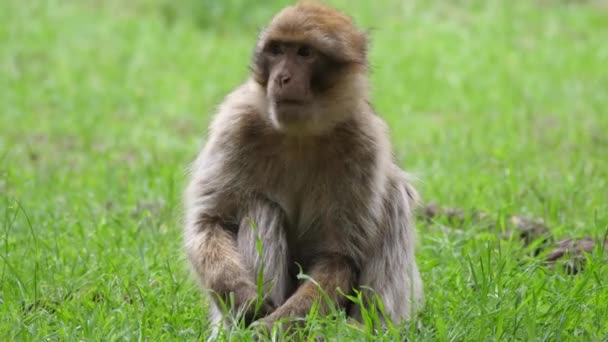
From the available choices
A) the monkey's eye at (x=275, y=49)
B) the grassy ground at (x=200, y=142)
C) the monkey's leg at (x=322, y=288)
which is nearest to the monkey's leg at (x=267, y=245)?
the monkey's leg at (x=322, y=288)

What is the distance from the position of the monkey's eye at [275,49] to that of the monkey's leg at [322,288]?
0.96m

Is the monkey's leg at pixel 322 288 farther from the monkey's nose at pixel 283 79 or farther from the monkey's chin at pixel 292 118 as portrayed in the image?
the monkey's nose at pixel 283 79

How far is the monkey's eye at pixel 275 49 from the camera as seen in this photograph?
488cm

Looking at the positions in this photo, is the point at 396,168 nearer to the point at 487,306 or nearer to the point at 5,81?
the point at 487,306

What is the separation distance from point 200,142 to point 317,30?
4.28 metres

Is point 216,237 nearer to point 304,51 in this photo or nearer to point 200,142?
point 304,51

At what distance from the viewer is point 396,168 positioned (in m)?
5.48

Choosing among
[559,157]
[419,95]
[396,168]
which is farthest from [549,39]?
[396,168]

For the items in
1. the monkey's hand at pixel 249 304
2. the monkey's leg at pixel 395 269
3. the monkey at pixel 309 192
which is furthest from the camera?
the monkey's leg at pixel 395 269

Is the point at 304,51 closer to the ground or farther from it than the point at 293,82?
farther from it

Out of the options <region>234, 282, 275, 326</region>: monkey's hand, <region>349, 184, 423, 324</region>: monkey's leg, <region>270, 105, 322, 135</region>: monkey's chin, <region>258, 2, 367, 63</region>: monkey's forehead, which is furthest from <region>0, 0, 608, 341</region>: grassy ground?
<region>258, 2, 367, 63</region>: monkey's forehead

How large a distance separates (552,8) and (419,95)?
16.1 ft

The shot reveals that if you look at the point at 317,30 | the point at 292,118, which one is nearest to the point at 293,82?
the point at 292,118

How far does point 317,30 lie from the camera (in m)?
4.87
